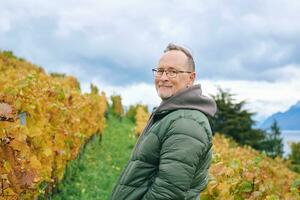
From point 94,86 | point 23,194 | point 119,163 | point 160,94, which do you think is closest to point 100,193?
point 119,163

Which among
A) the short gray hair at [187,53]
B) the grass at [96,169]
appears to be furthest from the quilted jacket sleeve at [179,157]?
the grass at [96,169]

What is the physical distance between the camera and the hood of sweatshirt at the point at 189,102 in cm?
338

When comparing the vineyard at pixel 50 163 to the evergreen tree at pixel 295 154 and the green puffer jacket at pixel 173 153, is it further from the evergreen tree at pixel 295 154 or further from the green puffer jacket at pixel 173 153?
the evergreen tree at pixel 295 154

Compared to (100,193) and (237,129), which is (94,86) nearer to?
(237,129)

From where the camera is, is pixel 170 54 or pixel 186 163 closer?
pixel 186 163

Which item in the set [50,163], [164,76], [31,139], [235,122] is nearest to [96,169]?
[50,163]

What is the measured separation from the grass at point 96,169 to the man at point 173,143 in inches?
223

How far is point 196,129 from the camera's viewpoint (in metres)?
3.21

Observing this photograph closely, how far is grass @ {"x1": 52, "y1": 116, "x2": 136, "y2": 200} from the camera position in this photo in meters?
9.86

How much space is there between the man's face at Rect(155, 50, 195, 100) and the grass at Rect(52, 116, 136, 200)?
580cm

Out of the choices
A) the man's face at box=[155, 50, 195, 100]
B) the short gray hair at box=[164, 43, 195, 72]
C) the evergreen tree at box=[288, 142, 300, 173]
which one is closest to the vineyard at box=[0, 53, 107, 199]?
the man's face at box=[155, 50, 195, 100]

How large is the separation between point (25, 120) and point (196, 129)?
3.14 m

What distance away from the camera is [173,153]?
3154 mm

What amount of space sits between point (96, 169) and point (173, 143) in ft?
33.1
